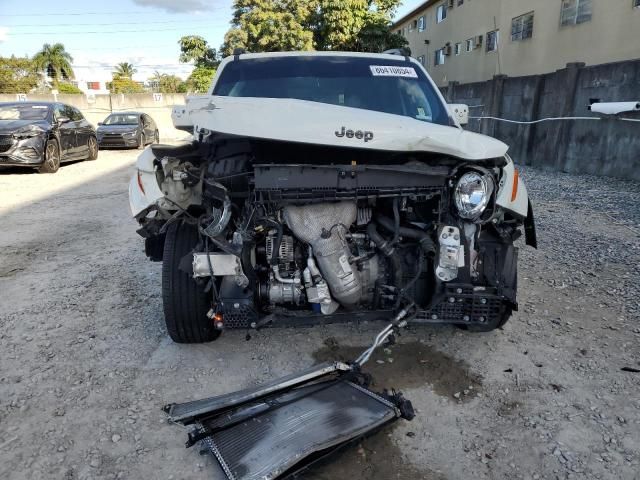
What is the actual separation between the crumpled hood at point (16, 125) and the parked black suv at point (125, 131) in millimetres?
5003

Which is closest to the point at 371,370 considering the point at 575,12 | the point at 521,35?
the point at 575,12

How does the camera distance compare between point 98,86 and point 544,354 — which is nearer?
point 544,354

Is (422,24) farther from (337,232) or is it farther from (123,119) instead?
(337,232)

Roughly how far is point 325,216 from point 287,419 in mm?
1103

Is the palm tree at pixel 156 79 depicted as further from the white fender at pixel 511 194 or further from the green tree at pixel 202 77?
the white fender at pixel 511 194

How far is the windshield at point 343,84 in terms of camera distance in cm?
379

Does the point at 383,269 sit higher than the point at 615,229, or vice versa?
the point at 383,269

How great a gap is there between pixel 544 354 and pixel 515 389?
0.51 meters

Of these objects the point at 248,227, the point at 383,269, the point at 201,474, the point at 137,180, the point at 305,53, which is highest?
the point at 305,53

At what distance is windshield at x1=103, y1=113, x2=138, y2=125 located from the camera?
54.3 feet

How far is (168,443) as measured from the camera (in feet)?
7.74

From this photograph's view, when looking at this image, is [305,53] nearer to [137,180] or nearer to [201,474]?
[137,180]

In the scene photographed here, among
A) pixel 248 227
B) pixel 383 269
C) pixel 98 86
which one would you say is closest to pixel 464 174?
pixel 383 269

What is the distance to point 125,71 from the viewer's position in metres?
70.7
